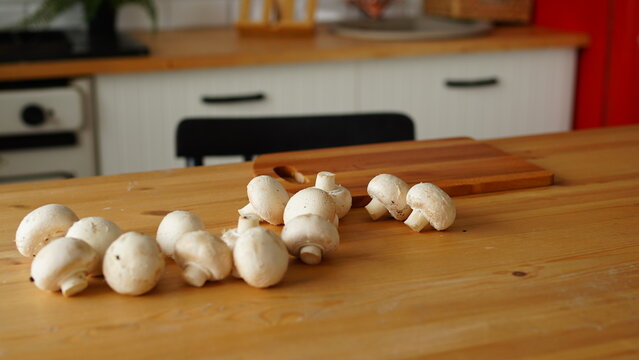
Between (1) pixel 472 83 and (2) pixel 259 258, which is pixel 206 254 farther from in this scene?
(1) pixel 472 83

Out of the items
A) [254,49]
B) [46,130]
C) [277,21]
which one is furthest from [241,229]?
[277,21]

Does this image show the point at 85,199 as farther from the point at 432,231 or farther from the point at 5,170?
the point at 5,170

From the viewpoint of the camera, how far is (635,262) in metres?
0.90

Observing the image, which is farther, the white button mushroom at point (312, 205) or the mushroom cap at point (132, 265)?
the white button mushroom at point (312, 205)

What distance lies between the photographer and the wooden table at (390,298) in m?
0.72

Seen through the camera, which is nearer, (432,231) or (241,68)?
(432,231)

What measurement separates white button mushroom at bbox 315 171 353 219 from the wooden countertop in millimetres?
1351

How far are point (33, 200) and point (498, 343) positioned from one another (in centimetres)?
68

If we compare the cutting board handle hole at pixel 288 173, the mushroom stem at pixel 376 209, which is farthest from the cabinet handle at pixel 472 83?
the mushroom stem at pixel 376 209

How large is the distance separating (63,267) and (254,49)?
1.68 m

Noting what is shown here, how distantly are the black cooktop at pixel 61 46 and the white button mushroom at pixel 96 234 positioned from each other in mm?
1455

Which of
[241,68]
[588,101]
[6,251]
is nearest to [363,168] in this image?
[6,251]

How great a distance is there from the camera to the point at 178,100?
235cm

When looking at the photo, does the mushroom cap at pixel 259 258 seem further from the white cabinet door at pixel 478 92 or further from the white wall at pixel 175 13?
the white wall at pixel 175 13
